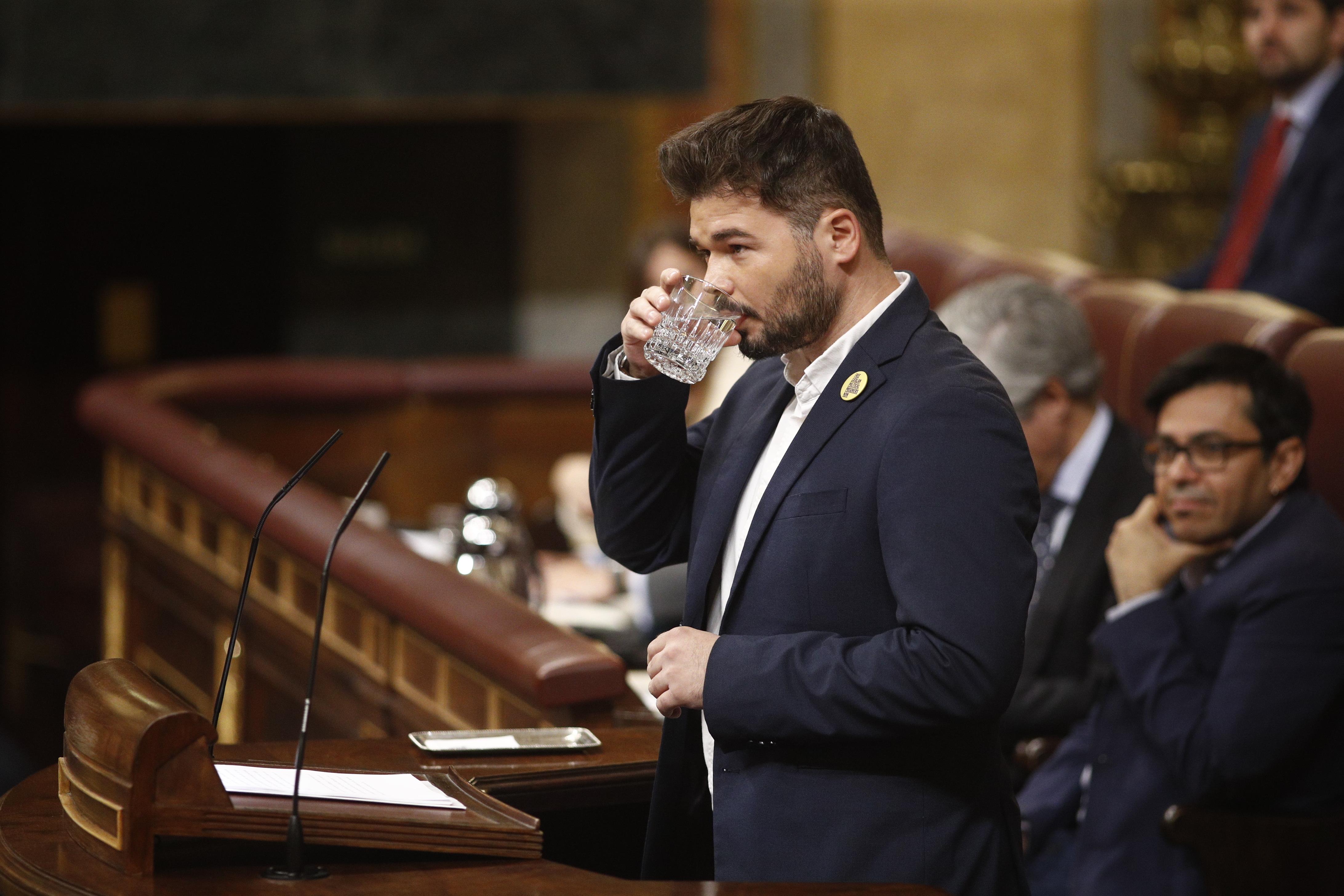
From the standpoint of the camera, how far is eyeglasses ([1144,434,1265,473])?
2.40 metres

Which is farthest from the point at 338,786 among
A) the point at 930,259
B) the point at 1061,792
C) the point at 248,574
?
the point at 930,259

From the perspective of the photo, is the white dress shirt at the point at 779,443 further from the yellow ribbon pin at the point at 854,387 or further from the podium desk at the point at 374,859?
the podium desk at the point at 374,859

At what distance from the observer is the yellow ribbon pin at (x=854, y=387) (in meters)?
1.62

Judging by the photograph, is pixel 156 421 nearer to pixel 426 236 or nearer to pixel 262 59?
pixel 262 59

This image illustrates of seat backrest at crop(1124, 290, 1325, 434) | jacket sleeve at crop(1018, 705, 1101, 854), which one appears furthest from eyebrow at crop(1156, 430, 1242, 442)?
jacket sleeve at crop(1018, 705, 1101, 854)

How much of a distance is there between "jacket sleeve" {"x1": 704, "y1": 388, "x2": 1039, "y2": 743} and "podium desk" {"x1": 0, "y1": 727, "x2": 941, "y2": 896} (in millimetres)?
162

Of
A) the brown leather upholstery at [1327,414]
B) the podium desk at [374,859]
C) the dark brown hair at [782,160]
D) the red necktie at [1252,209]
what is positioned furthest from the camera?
the red necktie at [1252,209]

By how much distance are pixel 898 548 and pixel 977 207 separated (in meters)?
5.59

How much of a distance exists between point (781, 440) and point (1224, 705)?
92 centimetres

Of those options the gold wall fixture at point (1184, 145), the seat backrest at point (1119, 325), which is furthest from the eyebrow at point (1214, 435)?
the gold wall fixture at point (1184, 145)

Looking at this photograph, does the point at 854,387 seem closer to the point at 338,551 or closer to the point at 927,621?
the point at 927,621

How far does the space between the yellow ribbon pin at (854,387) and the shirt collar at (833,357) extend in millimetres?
30

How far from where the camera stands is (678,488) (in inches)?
74.0

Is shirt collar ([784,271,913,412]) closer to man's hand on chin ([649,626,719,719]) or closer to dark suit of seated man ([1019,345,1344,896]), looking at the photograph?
man's hand on chin ([649,626,719,719])
